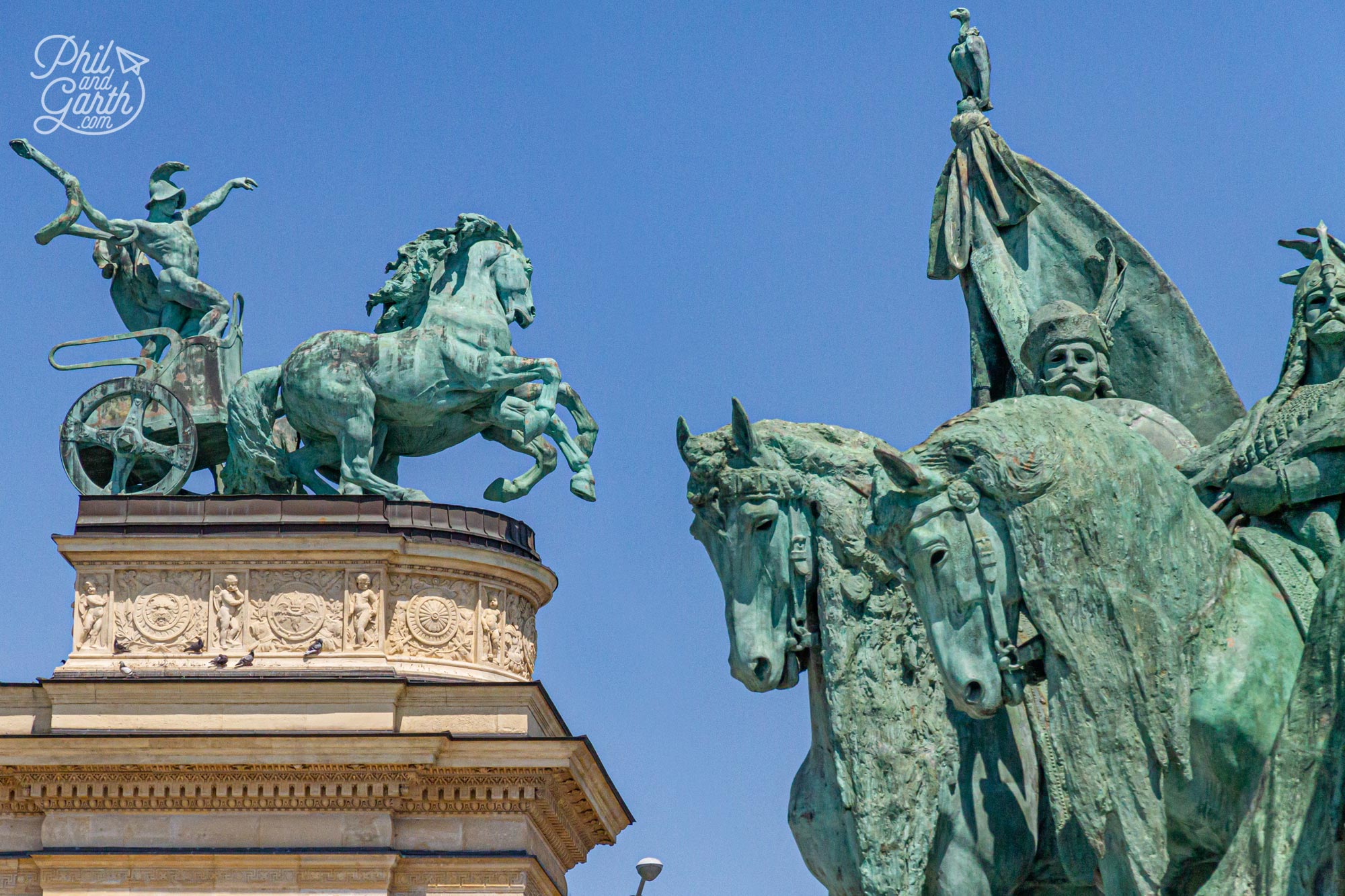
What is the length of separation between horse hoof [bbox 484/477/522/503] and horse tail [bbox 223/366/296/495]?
304 centimetres

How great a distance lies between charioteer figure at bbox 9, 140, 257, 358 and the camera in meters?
40.0

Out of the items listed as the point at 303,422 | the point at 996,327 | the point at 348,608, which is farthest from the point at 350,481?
the point at 996,327

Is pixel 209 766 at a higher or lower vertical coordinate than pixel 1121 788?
higher

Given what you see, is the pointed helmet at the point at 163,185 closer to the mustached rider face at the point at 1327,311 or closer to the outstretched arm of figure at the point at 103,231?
the outstretched arm of figure at the point at 103,231

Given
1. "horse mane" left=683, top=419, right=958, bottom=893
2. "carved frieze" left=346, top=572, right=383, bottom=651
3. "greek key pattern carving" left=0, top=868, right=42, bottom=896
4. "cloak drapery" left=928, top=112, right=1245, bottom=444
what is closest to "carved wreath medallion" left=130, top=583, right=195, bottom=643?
"carved frieze" left=346, top=572, right=383, bottom=651

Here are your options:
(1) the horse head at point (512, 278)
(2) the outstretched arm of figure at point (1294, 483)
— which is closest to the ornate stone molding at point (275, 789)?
(1) the horse head at point (512, 278)

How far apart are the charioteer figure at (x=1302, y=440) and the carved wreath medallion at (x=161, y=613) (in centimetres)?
2819

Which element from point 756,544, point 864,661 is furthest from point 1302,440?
point 756,544

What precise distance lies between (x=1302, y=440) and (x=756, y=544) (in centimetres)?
167

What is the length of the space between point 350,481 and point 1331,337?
31045 mm

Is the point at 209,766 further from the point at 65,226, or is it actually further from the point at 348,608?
the point at 65,226

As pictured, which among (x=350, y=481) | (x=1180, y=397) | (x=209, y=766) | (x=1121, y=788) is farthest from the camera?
(x=350, y=481)

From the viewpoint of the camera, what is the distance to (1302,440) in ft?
25.2

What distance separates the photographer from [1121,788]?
22.8 ft
